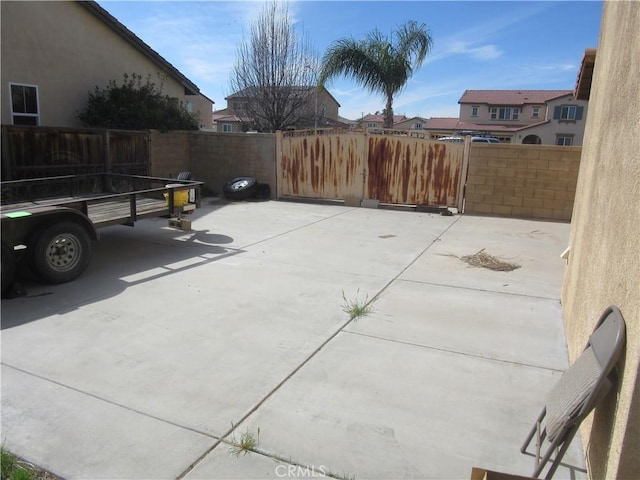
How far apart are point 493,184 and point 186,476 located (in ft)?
38.1

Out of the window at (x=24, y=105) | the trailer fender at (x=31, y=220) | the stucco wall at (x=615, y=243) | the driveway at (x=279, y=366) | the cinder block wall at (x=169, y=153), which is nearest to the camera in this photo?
the stucco wall at (x=615, y=243)

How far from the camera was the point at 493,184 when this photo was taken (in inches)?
496

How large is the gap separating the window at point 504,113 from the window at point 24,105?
6417 centimetres

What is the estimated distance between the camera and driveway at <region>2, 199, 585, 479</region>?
293 cm

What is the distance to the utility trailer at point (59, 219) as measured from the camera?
5441 mm

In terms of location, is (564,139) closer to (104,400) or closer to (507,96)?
(507,96)

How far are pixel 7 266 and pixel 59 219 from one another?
83 centimetres

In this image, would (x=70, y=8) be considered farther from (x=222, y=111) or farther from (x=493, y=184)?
(x=222, y=111)

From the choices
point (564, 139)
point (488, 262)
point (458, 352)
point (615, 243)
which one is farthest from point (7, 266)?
point (564, 139)

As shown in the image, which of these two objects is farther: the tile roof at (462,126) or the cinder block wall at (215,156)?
the tile roof at (462,126)

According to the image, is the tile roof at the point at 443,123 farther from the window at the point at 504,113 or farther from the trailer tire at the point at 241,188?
the trailer tire at the point at 241,188

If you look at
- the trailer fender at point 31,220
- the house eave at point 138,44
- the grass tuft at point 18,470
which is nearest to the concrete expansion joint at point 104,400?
the grass tuft at point 18,470

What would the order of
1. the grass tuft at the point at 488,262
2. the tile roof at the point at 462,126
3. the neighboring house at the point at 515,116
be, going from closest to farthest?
the grass tuft at the point at 488,262 → the neighboring house at the point at 515,116 → the tile roof at the point at 462,126

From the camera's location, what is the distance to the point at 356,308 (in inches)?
211
